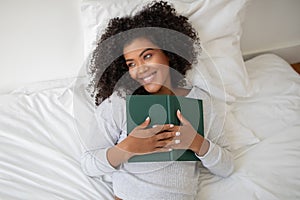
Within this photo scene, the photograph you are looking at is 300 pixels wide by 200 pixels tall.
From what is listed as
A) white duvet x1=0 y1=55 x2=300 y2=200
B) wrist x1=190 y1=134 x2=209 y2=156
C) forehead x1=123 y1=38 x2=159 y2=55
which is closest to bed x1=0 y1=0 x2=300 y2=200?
white duvet x1=0 y1=55 x2=300 y2=200

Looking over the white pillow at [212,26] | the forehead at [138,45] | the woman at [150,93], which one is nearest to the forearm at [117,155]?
the woman at [150,93]

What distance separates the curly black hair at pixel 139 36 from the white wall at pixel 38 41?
9.5 inches

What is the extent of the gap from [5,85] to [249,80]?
0.89 meters

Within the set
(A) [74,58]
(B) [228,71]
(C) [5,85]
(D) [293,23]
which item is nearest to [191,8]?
(B) [228,71]

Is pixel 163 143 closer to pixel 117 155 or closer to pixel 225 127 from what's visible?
pixel 117 155

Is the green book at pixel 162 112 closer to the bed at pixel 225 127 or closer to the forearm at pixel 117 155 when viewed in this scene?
the forearm at pixel 117 155

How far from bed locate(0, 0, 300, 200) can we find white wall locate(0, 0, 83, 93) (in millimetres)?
56

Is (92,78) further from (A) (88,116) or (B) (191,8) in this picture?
(B) (191,8)

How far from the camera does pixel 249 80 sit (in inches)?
49.1

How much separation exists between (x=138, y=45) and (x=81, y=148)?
1.19ft

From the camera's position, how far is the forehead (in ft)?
3.09

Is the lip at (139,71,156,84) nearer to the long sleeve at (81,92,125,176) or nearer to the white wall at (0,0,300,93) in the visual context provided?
the long sleeve at (81,92,125,176)

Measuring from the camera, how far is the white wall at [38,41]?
1225mm

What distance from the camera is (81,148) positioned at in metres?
1.07
